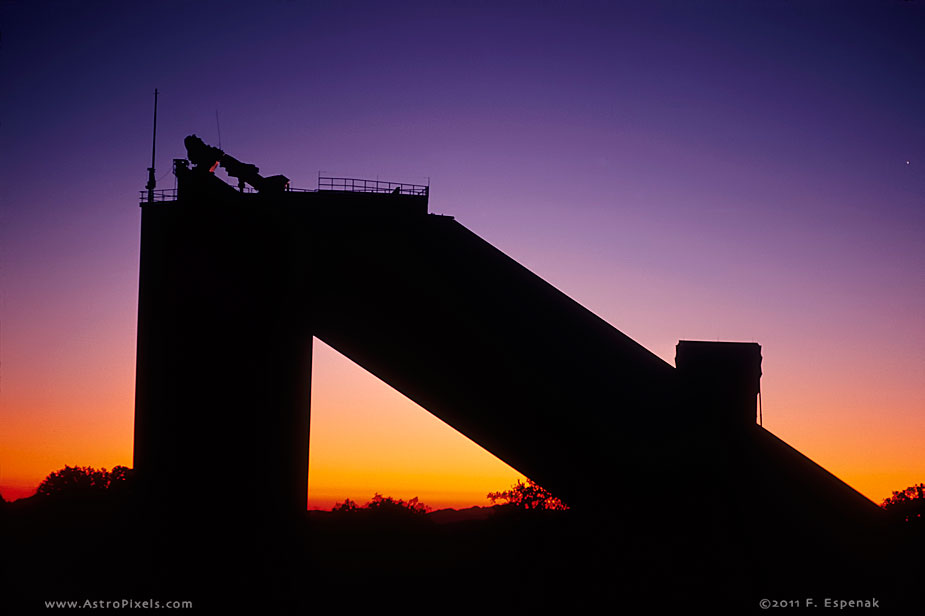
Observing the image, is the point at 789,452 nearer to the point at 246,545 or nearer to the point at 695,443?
the point at 695,443

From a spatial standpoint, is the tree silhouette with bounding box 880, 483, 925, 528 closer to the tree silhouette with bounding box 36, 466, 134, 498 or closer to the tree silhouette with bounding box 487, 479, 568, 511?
the tree silhouette with bounding box 487, 479, 568, 511

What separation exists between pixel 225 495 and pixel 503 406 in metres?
8.64

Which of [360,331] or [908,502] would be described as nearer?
[360,331]

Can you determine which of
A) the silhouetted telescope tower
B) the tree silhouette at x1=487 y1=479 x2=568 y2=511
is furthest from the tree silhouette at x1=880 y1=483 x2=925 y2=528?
the silhouetted telescope tower

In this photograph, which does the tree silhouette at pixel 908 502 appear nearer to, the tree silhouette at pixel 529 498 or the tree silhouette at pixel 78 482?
the tree silhouette at pixel 529 498

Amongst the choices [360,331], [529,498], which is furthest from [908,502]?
[360,331]

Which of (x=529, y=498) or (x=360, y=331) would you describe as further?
(x=529, y=498)

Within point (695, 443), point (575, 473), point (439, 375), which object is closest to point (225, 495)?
point (439, 375)

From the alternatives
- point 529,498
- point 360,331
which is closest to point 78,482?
point 529,498

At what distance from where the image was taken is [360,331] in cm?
2259

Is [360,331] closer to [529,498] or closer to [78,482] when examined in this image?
[529,498]

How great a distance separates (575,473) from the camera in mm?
22344

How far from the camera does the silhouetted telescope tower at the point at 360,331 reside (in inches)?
723

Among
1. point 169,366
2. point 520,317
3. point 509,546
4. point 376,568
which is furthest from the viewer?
point 509,546
